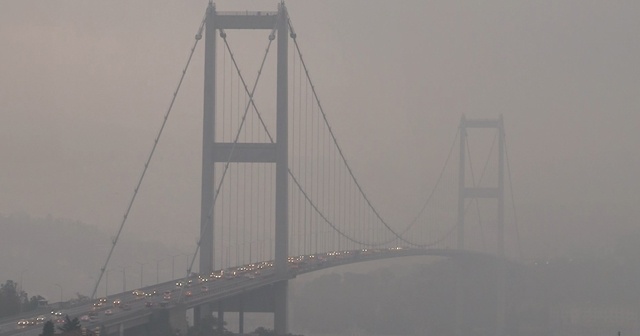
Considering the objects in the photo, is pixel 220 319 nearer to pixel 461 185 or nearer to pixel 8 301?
pixel 8 301

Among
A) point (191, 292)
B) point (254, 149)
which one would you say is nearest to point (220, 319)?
point (191, 292)

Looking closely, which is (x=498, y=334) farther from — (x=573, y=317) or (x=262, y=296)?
(x=262, y=296)

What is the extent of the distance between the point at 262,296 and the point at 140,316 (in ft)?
36.7

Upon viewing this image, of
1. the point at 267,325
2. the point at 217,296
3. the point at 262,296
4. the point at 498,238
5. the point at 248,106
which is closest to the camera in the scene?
the point at 217,296

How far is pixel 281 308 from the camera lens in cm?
4550

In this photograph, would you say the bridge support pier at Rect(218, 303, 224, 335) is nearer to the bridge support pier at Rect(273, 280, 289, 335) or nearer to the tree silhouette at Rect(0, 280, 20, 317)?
the bridge support pier at Rect(273, 280, 289, 335)

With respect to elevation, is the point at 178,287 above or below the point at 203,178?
below

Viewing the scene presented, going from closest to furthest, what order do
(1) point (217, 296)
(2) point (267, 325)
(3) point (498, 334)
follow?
(1) point (217, 296)
(2) point (267, 325)
(3) point (498, 334)

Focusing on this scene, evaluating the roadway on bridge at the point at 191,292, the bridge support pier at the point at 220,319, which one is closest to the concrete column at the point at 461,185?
the roadway on bridge at the point at 191,292

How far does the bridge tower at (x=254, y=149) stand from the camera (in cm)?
4538

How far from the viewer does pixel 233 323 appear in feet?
170

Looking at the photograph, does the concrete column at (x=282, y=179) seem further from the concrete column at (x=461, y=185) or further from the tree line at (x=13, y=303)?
the concrete column at (x=461, y=185)

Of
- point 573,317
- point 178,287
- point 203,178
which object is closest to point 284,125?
point 203,178

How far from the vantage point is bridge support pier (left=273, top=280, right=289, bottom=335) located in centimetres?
4497
